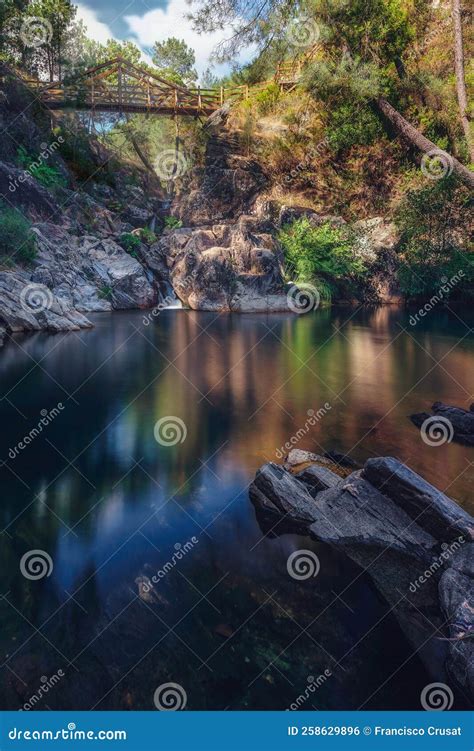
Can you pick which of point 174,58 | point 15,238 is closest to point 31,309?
point 15,238

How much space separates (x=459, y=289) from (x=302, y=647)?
29687 millimetres

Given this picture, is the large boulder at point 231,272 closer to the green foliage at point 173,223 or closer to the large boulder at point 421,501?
the green foliage at point 173,223

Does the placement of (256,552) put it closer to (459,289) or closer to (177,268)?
(177,268)

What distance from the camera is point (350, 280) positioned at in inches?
1225

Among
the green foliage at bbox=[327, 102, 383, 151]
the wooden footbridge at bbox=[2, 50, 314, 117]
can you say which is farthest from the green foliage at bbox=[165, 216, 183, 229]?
A: the green foliage at bbox=[327, 102, 383, 151]

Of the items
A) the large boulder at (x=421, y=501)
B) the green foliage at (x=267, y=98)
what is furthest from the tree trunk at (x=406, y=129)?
the large boulder at (x=421, y=501)

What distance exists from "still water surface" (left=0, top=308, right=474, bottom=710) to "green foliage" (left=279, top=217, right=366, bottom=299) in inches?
669

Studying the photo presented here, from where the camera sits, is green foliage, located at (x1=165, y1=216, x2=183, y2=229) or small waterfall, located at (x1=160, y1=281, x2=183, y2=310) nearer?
small waterfall, located at (x1=160, y1=281, x2=183, y2=310)

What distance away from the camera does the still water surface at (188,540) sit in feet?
12.9

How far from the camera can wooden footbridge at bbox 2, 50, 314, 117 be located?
32688mm

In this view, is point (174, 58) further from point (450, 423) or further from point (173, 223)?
point (450, 423)

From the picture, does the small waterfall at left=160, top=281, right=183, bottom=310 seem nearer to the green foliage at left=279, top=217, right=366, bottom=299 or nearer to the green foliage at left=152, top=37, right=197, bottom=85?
the green foliage at left=279, top=217, right=366, bottom=299

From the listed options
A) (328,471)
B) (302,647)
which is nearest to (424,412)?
(328,471)

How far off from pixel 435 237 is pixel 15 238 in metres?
24.5
